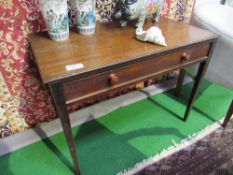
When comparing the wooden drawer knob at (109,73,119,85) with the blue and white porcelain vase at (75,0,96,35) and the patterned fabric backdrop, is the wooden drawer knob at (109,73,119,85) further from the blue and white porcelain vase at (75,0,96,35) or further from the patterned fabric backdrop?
the patterned fabric backdrop

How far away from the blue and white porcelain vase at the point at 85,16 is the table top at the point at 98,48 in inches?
1.3

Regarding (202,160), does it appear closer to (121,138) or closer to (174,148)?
(174,148)

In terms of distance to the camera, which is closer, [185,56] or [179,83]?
[185,56]

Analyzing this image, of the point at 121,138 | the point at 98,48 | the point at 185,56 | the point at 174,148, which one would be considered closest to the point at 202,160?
the point at 174,148

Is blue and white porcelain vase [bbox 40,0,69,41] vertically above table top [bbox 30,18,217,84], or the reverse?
blue and white porcelain vase [bbox 40,0,69,41]

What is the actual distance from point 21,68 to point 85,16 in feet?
1.61

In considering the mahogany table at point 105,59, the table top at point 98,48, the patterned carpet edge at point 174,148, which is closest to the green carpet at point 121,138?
the patterned carpet edge at point 174,148

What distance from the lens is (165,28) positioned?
106 centimetres

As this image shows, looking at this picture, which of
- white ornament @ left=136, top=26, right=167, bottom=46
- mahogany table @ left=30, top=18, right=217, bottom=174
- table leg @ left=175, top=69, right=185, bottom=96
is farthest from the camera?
table leg @ left=175, top=69, right=185, bottom=96

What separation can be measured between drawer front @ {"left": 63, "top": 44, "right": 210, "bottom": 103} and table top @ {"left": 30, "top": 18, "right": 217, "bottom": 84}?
0.13 ft

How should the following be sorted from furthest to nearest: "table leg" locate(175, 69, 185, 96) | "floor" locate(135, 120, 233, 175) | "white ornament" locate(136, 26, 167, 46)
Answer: "table leg" locate(175, 69, 185, 96)
"floor" locate(135, 120, 233, 175)
"white ornament" locate(136, 26, 167, 46)

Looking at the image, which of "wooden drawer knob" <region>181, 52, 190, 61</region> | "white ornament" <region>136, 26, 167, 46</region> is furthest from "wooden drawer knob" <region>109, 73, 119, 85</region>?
"wooden drawer knob" <region>181, 52, 190, 61</region>

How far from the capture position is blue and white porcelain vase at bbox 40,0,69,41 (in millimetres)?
795

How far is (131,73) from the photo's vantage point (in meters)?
0.83
